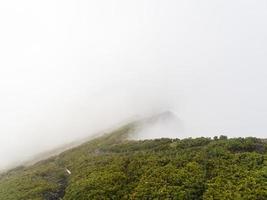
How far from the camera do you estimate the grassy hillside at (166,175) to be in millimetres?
50500

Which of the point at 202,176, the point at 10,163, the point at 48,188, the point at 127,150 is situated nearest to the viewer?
the point at 202,176

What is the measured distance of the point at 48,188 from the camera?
6519 centimetres

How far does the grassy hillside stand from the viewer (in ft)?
166

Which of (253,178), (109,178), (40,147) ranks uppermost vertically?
(40,147)

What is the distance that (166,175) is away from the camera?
55.1m

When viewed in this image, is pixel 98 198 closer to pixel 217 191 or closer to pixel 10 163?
pixel 217 191

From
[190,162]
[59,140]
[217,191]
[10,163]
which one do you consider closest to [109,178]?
[190,162]

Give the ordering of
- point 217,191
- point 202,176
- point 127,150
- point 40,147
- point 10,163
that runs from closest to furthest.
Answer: point 217,191 < point 202,176 < point 127,150 < point 10,163 < point 40,147

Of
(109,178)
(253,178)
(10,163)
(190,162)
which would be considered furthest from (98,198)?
(10,163)

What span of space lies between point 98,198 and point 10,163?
66.3m

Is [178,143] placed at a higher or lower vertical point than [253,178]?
higher

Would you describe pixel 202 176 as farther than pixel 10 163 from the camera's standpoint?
No

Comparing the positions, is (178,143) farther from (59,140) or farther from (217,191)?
(59,140)

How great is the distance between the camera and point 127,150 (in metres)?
75.8
